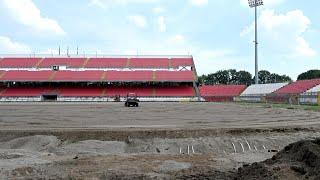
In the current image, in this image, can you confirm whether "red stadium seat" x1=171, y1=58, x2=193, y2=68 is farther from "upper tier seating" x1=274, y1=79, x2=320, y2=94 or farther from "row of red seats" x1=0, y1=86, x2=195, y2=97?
"upper tier seating" x1=274, y1=79, x2=320, y2=94

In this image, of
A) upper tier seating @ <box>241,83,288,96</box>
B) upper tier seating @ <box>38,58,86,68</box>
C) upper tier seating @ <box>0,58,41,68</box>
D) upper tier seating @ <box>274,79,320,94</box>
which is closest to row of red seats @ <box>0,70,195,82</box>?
upper tier seating @ <box>0,58,41,68</box>

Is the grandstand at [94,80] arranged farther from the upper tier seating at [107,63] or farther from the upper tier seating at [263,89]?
the upper tier seating at [263,89]

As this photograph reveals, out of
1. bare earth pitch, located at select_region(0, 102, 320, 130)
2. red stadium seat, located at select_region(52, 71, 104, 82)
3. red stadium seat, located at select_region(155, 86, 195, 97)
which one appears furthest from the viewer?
red stadium seat, located at select_region(52, 71, 104, 82)

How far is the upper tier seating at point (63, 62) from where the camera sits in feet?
359

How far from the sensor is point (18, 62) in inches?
4370

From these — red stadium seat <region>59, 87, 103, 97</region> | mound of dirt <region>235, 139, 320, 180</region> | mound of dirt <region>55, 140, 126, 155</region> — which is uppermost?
red stadium seat <region>59, 87, 103, 97</region>

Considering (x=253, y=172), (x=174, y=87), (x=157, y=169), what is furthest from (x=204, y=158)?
(x=174, y=87)

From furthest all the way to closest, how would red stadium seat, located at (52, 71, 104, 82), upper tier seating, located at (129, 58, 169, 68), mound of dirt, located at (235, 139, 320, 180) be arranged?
upper tier seating, located at (129, 58, 169, 68), red stadium seat, located at (52, 71, 104, 82), mound of dirt, located at (235, 139, 320, 180)

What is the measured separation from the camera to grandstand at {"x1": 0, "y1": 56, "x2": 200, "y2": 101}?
96062mm

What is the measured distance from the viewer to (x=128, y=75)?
103 meters

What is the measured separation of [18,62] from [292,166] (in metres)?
106

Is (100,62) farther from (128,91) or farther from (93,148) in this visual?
(93,148)

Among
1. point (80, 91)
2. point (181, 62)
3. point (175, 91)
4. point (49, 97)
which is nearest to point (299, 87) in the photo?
point (175, 91)

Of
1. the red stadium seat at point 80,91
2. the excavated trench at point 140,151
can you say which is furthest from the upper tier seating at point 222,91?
the excavated trench at point 140,151
